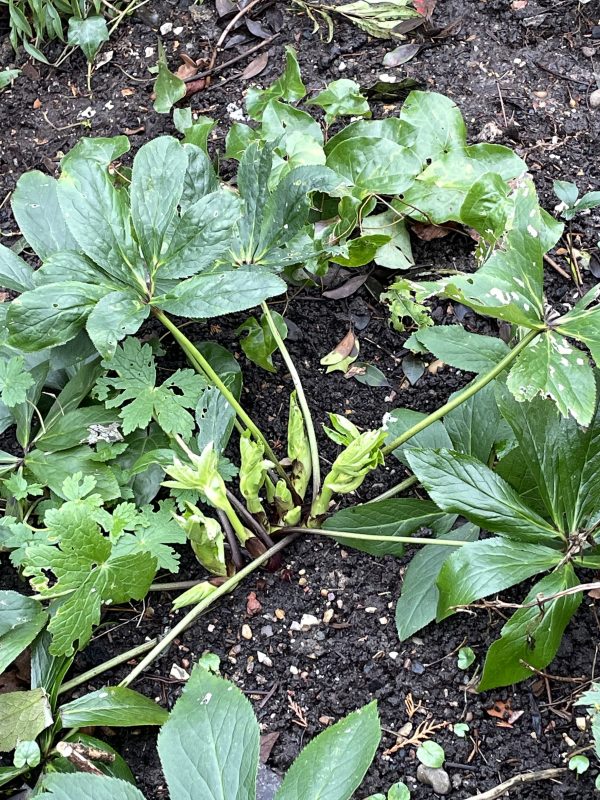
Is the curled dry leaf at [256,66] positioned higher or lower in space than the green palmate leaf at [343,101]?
higher

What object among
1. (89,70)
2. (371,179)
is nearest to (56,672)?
(371,179)

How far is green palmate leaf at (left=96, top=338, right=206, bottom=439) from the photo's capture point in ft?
5.47

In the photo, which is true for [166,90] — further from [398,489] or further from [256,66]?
[398,489]

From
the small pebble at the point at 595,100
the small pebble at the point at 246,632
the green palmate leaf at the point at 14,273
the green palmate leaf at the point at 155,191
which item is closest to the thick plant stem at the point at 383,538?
the small pebble at the point at 246,632

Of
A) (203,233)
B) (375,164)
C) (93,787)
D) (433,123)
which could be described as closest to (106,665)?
(93,787)

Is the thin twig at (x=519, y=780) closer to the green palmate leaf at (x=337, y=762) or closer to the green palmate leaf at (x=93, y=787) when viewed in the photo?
the green palmate leaf at (x=337, y=762)

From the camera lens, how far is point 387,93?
235 centimetres

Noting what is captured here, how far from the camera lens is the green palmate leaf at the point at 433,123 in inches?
82.6

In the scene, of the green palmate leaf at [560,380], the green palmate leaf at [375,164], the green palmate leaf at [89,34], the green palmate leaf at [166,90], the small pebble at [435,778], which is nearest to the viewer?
the green palmate leaf at [560,380]

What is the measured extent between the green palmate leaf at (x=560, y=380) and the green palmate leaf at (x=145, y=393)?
2.33 feet

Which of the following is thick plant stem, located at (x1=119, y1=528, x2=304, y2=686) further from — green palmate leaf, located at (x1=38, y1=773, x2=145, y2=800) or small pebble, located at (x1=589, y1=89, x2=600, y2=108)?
small pebble, located at (x1=589, y1=89, x2=600, y2=108)

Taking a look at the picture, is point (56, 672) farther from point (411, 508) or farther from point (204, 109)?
point (204, 109)

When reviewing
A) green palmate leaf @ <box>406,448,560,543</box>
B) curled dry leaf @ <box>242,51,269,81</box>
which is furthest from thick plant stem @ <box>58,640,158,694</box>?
curled dry leaf @ <box>242,51,269,81</box>

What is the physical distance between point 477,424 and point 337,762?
0.78 metres
